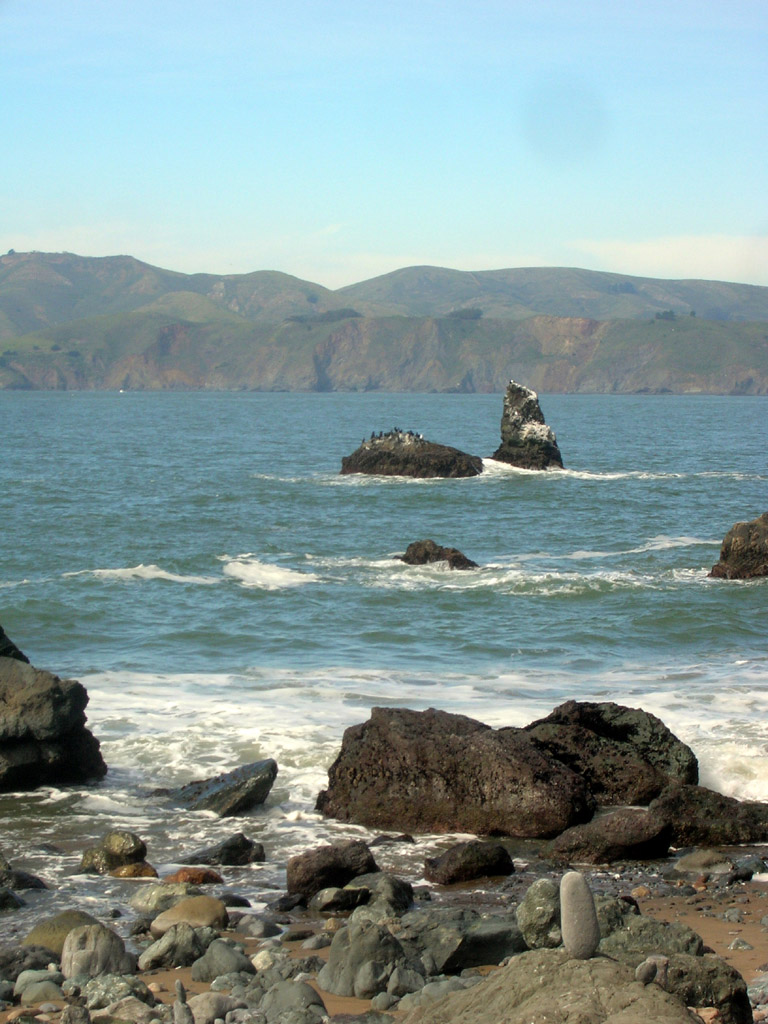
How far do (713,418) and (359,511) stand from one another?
309 ft

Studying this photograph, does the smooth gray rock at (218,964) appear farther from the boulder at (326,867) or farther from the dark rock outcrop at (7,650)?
the dark rock outcrop at (7,650)

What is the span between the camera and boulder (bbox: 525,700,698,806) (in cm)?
1245

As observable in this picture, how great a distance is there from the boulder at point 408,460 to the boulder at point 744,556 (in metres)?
25.4

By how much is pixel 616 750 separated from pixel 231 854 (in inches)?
174

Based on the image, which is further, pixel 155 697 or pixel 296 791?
pixel 155 697

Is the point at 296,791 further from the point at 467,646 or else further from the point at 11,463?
the point at 11,463

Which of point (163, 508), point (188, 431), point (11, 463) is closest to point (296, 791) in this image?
point (163, 508)

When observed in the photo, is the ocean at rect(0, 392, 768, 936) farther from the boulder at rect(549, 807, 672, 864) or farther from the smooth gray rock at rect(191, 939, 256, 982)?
the smooth gray rock at rect(191, 939, 256, 982)


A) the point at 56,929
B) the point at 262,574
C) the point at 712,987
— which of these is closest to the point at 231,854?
the point at 56,929

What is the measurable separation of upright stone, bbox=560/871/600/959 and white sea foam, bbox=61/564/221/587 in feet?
69.8

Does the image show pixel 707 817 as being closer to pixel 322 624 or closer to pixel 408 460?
pixel 322 624

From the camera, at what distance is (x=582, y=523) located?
37.7 meters

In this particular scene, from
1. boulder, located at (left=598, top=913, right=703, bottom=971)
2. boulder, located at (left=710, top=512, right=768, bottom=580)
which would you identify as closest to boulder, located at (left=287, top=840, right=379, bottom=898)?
boulder, located at (left=598, top=913, right=703, bottom=971)

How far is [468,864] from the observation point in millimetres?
10078
